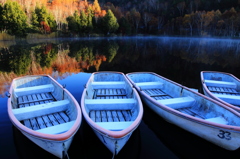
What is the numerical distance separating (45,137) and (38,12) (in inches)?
2187

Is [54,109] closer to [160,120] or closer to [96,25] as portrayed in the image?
[160,120]

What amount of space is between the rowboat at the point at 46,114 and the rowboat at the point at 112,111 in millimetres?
629

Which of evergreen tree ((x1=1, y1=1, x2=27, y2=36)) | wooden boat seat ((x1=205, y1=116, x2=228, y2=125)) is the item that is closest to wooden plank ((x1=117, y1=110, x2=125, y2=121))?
wooden boat seat ((x1=205, y1=116, x2=228, y2=125))

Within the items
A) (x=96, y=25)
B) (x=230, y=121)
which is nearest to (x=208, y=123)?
(x=230, y=121)

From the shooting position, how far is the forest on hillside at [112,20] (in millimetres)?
43281

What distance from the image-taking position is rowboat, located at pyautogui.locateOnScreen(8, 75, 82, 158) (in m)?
3.94

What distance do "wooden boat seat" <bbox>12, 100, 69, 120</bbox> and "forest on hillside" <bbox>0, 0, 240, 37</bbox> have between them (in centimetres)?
4584

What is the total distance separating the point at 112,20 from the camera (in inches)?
2309

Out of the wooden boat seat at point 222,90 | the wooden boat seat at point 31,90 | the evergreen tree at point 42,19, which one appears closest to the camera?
the wooden boat seat at point 31,90

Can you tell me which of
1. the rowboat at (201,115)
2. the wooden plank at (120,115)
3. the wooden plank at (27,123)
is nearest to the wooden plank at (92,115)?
the wooden plank at (120,115)

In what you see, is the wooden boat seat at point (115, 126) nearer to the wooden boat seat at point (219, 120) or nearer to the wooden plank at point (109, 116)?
the wooden plank at point (109, 116)

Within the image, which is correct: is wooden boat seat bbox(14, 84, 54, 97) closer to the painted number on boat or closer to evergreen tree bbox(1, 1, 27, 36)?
the painted number on boat

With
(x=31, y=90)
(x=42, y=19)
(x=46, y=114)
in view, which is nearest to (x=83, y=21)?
(x=42, y=19)

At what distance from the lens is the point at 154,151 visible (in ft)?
16.8
